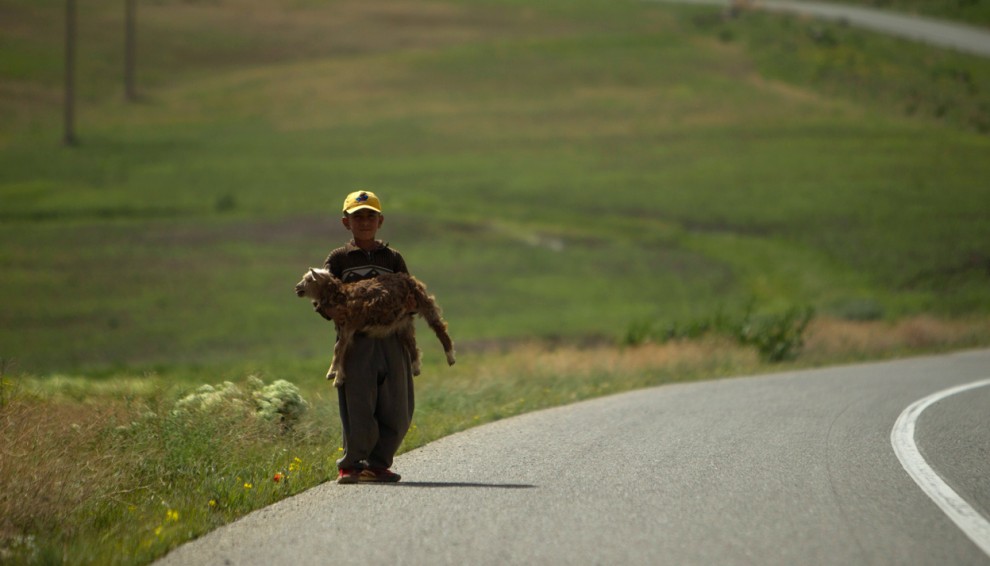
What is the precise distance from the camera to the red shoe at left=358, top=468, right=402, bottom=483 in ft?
30.8

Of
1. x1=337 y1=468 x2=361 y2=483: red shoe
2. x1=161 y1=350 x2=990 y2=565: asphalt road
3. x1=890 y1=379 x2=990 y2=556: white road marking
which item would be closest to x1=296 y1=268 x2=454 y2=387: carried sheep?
x1=337 y1=468 x2=361 y2=483: red shoe

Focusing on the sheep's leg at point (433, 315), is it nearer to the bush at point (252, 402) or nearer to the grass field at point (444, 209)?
the grass field at point (444, 209)

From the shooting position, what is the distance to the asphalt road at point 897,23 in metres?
86.1

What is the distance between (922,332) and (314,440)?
20.9 metres

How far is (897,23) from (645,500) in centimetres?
9182

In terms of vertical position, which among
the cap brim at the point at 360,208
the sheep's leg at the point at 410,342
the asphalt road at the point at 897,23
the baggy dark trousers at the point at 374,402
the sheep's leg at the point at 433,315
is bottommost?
the baggy dark trousers at the point at 374,402

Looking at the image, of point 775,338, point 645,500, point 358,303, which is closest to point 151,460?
point 358,303

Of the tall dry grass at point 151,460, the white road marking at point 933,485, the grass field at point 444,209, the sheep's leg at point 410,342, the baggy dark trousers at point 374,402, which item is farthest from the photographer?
the grass field at point 444,209

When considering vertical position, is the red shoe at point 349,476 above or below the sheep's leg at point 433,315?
below

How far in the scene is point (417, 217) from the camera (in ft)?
164

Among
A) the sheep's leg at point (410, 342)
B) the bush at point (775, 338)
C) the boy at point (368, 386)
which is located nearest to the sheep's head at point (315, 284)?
the boy at point (368, 386)

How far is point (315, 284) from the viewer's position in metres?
9.28

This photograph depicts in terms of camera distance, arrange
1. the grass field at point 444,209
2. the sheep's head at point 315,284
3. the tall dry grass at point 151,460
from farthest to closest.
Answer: the grass field at point 444,209 → the sheep's head at point 315,284 → the tall dry grass at point 151,460

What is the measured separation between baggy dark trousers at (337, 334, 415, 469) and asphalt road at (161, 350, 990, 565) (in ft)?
0.96
